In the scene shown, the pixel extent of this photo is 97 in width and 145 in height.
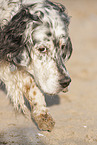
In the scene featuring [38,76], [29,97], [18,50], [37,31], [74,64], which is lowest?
[74,64]

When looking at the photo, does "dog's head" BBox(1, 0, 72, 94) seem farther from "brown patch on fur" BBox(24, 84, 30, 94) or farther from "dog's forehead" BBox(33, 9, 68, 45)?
"brown patch on fur" BBox(24, 84, 30, 94)

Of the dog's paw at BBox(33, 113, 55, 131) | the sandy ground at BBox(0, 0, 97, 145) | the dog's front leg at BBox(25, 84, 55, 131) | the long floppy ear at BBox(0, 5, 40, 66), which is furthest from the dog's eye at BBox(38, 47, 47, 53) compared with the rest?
the sandy ground at BBox(0, 0, 97, 145)

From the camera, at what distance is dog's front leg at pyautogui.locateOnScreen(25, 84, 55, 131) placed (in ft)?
10.5

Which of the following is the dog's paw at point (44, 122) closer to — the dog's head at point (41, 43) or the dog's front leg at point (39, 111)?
the dog's front leg at point (39, 111)

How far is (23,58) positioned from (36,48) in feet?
0.75

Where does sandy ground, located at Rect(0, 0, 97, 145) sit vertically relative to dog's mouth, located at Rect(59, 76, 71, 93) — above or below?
below

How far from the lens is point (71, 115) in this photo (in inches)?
153

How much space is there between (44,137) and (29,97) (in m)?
0.54

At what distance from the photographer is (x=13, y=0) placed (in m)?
3.35

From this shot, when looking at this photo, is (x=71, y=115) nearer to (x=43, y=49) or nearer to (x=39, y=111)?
(x=39, y=111)

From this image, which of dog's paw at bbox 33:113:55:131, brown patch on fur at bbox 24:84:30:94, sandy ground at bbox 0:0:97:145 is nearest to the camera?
sandy ground at bbox 0:0:97:145

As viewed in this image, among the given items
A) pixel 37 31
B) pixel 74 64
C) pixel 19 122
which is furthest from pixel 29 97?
pixel 74 64

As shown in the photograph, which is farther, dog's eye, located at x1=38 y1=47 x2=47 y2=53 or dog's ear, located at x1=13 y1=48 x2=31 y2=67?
dog's ear, located at x1=13 y1=48 x2=31 y2=67

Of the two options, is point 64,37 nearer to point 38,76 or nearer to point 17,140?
point 38,76
